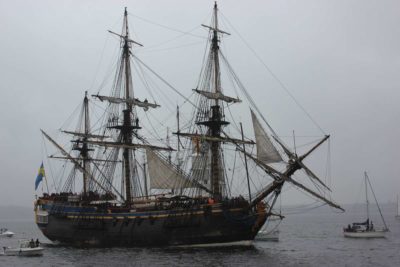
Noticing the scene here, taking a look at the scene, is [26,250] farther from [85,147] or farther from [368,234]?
[368,234]

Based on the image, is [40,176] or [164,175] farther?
[40,176]

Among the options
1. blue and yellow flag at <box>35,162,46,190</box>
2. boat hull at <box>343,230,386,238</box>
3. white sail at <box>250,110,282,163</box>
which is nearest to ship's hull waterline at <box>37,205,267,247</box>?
white sail at <box>250,110,282,163</box>

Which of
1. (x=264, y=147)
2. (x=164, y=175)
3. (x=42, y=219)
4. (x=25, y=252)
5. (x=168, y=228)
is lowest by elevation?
(x=25, y=252)

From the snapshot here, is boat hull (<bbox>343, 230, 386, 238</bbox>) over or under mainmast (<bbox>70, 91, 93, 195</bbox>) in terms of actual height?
under

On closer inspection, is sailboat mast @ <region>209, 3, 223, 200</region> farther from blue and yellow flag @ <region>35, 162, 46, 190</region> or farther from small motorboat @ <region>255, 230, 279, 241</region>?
blue and yellow flag @ <region>35, 162, 46, 190</region>

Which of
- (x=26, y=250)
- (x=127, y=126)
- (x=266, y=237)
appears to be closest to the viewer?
(x=26, y=250)

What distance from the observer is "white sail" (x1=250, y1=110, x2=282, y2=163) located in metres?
57.4

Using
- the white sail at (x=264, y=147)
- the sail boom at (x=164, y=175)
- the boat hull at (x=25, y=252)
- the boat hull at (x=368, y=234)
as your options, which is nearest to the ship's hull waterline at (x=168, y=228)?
the white sail at (x=264, y=147)

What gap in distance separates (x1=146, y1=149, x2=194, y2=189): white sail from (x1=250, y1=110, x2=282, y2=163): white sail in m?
11.0

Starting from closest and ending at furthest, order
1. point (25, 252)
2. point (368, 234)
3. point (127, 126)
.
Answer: point (25, 252) → point (127, 126) → point (368, 234)

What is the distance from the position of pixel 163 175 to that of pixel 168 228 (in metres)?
10.4

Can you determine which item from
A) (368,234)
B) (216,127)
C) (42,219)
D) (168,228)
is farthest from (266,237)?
(42,219)

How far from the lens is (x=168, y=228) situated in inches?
2296

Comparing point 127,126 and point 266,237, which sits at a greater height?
point 127,126
